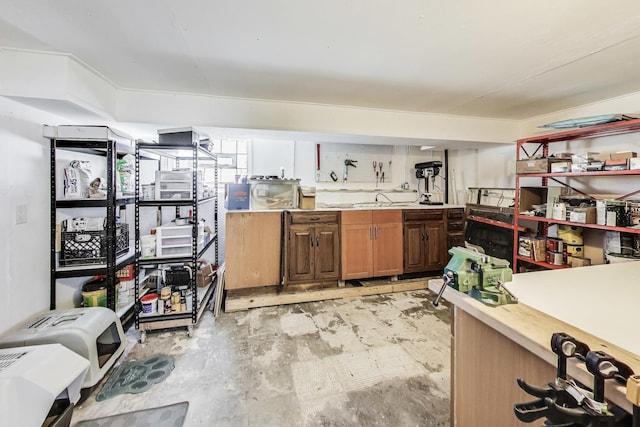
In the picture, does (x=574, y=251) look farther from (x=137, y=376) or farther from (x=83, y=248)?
(x=83, y=248)

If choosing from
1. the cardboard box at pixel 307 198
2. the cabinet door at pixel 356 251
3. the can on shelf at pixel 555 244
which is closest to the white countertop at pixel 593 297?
the can on shelf at pixel 555 244

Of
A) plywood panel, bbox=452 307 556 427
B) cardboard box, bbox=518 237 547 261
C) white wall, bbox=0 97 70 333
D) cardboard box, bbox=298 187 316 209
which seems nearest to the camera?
plywood panel, bbox=452 307 556 427

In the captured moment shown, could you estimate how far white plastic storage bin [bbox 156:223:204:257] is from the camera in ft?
7.74

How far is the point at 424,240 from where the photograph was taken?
12.0ft

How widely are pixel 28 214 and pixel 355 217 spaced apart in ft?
9.61

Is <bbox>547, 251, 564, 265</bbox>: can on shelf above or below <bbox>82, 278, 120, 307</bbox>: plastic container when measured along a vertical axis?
above

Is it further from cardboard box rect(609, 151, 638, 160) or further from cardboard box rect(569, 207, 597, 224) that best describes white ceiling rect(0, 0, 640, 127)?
cardboard box rect(569, 207, 597, 224)

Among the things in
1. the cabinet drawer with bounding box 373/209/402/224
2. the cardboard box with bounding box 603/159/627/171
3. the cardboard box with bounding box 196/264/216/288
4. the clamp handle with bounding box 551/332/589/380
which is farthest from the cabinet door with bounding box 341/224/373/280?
the clamp handle with bounding box 551/332/589/380

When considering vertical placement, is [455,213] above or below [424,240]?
above

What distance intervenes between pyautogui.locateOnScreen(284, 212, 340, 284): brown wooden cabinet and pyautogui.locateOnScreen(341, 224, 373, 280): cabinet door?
9cm

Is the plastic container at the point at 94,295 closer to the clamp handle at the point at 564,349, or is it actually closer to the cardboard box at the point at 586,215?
the clamp handle at the point at 564,349

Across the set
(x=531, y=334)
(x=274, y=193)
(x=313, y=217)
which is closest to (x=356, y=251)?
(x=313, y=217)

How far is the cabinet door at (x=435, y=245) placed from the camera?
3664 mm

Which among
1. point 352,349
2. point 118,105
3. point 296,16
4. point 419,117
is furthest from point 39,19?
point 419,117
